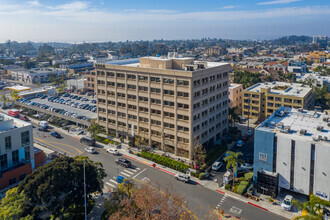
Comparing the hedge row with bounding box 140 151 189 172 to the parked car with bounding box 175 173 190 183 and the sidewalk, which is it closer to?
the sidewalk

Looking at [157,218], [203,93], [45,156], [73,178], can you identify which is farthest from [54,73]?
[157,218]

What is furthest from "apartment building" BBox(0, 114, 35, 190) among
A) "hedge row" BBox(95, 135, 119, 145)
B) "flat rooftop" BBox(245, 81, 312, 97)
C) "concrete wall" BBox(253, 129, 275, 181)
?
"flat rooftop" BBox(245, 81, 312, 97)

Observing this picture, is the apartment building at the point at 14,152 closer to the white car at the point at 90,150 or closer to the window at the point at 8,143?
the window at the point at 8,143

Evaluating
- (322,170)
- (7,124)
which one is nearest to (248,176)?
(322,170)

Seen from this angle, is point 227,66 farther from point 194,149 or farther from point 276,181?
point 276,181

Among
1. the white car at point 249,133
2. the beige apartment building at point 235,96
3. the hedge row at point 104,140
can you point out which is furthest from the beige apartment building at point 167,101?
the beige apartment building at point 235,96

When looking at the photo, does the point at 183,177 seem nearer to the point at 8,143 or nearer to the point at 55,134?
the point at 8,143

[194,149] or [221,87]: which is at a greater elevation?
[221,87]
